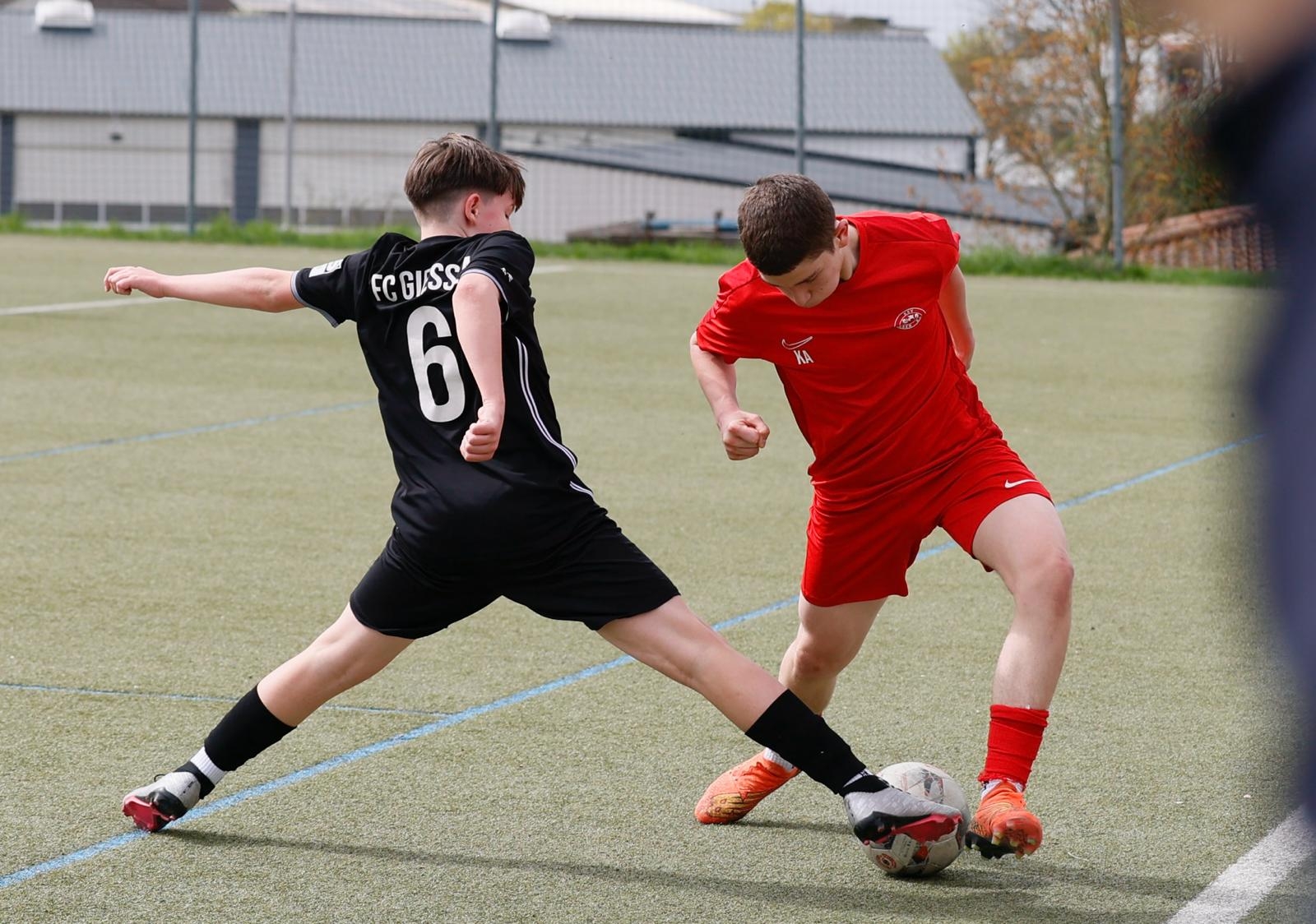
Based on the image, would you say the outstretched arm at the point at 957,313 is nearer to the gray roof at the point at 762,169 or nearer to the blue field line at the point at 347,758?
the blue field line at the point at 347,758

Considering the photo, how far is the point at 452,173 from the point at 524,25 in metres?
33.7

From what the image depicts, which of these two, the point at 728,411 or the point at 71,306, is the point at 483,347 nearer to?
the point at 728,411

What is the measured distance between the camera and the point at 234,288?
414cm

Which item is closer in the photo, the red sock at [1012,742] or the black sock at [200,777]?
the red sock at [1012,742]

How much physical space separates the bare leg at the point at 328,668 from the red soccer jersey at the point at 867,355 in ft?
3.47

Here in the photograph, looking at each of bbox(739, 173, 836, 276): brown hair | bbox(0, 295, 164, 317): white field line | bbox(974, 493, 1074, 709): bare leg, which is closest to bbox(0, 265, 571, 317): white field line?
bbox(0, 295, 164, 317): white field line

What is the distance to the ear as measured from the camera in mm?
4004

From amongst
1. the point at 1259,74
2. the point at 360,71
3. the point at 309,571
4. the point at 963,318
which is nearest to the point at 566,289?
the point at 309,571

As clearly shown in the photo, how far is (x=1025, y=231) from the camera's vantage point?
25234mm

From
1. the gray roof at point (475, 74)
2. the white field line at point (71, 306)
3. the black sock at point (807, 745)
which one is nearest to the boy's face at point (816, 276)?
the black sock at point (807, 745)

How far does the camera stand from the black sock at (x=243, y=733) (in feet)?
13.4

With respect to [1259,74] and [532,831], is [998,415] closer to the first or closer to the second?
[532,831]

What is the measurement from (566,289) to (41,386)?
8.77 meters

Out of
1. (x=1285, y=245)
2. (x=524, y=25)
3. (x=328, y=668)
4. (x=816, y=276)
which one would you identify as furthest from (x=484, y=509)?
(x=524, y=25)
